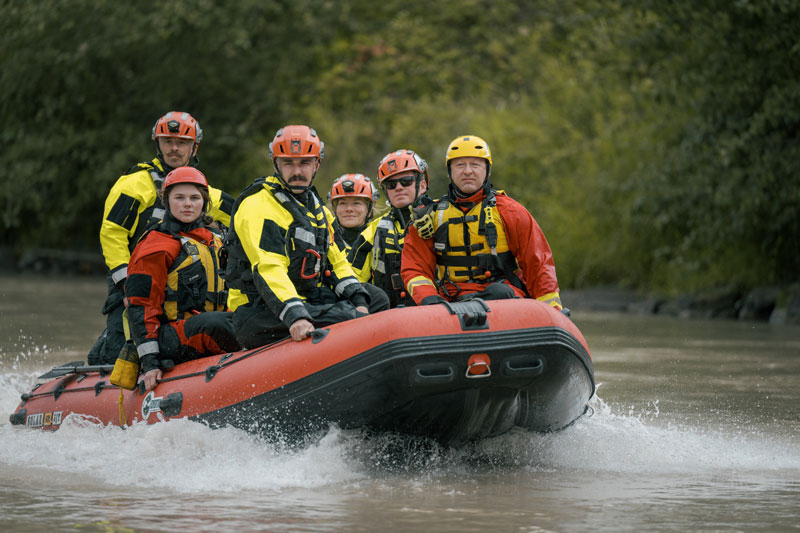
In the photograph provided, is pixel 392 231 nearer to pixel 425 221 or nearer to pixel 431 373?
pixel 425 221

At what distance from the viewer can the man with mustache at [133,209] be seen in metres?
6.27

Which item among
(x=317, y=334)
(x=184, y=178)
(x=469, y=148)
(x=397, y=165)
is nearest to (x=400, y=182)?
(x=397, y=165)

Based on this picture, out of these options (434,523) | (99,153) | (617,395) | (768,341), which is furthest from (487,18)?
(434,523)

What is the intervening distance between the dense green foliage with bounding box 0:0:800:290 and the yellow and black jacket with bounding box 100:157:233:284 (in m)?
7.59

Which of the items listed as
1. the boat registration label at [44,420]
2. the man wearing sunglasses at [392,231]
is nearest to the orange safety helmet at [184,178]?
the man wearing sunglasses at [392,231]

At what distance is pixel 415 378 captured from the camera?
4.82m

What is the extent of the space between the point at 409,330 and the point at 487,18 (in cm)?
1763

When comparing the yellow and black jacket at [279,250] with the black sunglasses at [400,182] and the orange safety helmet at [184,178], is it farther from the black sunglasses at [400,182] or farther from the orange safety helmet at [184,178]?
the black sunglasses at [400,182]

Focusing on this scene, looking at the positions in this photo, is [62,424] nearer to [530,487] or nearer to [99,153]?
[530,487]

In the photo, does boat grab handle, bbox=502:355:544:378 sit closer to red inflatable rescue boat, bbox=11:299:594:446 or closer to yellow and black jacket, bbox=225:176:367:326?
red inflatable rescue boat, bbox=11:299:594:446

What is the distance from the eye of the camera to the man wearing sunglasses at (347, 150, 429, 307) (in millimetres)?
6480

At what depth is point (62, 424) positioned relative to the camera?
6008mm

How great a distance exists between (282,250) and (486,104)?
14.3 m

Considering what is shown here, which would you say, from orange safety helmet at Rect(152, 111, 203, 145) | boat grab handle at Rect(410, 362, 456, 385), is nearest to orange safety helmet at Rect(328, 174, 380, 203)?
orange safety helmet at Rect(152, 111, 203, 145)
